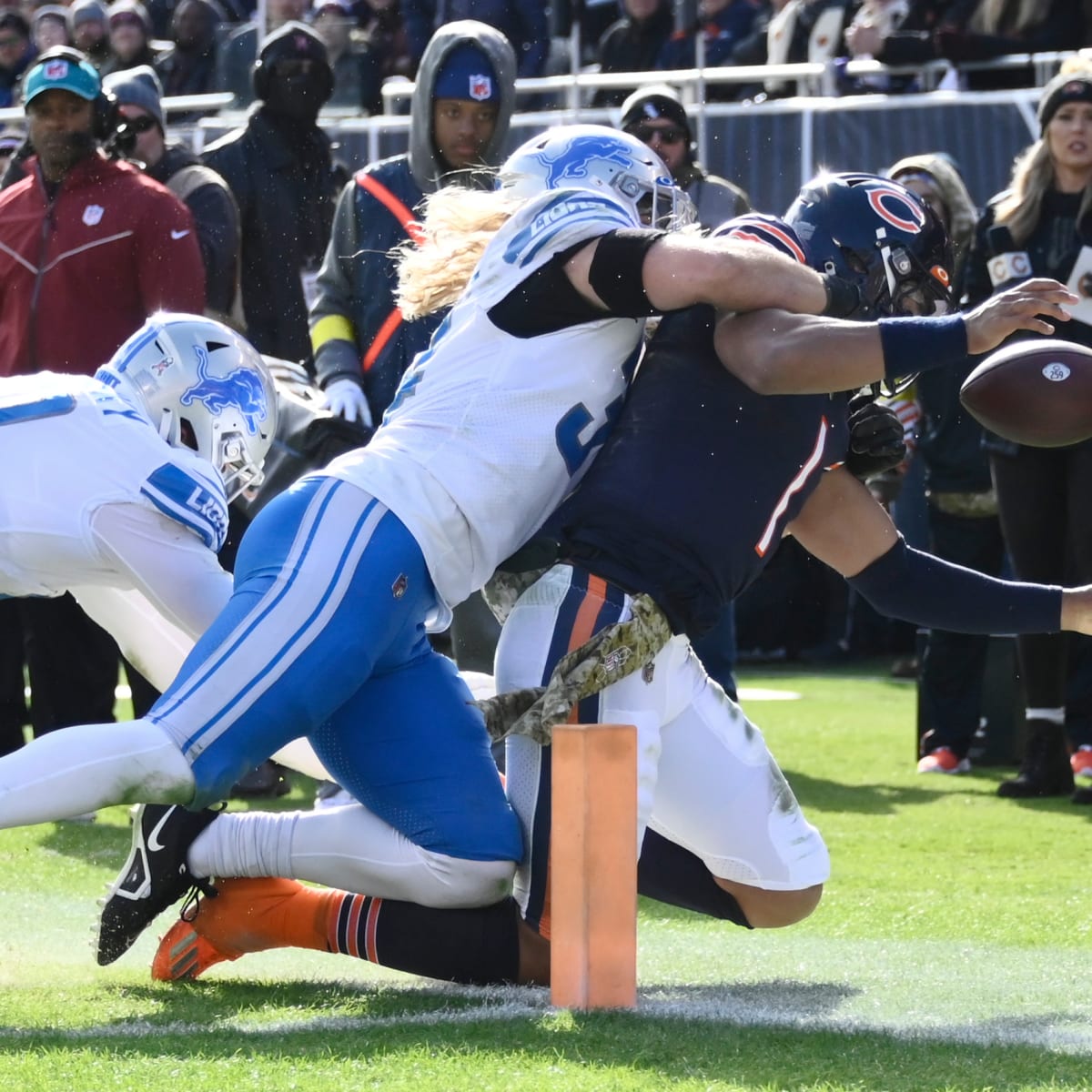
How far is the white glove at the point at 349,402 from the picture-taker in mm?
5531

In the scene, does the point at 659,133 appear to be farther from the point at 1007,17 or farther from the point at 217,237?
the point at 1007,17

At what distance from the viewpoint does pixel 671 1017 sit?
3178 mm

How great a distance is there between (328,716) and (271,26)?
338 inches

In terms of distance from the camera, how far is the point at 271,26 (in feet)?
36.9

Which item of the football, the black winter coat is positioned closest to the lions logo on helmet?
the football

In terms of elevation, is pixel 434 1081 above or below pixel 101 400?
below

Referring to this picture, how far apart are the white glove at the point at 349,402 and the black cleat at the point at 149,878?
207cm

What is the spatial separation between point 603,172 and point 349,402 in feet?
6.81

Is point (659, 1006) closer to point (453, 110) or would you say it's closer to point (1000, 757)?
point (453, 110)

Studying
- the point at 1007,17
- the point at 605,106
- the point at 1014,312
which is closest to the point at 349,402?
the point at 1014,312

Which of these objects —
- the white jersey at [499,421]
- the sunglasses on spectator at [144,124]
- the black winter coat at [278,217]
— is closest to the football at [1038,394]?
the white jersey at [499,421]

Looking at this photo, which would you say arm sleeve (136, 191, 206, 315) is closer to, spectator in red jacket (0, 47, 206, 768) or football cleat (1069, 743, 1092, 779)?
spectator in red jacket (0, 47, 206, 768)

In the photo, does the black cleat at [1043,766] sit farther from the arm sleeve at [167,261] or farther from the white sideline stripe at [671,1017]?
the white sideline stripe at [671,1017]

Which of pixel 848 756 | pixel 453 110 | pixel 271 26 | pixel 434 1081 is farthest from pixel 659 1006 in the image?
pixel 271 26
